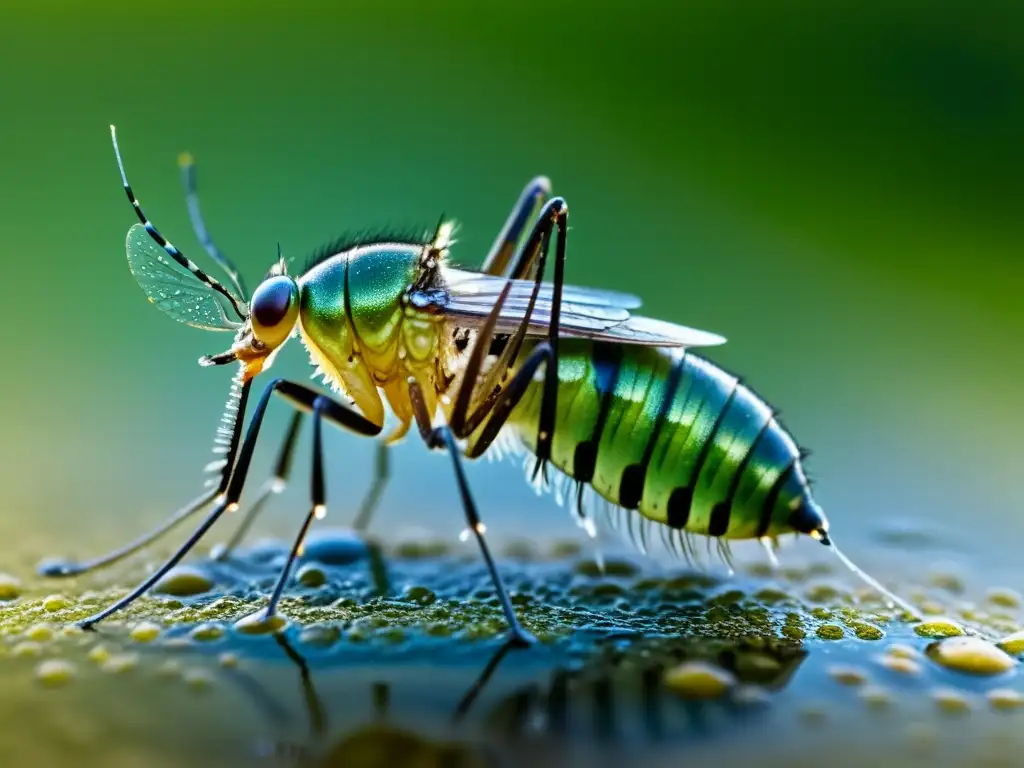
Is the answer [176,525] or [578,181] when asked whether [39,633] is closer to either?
[176,525]

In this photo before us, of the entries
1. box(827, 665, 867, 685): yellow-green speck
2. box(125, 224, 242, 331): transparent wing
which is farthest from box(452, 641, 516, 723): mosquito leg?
box(125, 224, 242, 331): transparent wing

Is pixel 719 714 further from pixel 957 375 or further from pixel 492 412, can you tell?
pixel 957 375

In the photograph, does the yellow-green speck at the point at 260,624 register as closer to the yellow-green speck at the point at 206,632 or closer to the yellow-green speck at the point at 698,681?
the yellow-green speck at the point at 206,632

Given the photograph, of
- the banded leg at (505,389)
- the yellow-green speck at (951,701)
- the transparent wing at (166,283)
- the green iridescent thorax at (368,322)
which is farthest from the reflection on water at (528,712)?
the transparent wing at (166,283)

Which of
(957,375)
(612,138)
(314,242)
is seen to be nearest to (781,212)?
(612,138)

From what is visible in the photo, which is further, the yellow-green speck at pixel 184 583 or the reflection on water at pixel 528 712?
the yellow-green speck at pixel 184 583

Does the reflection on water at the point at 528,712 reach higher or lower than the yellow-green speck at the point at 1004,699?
lower

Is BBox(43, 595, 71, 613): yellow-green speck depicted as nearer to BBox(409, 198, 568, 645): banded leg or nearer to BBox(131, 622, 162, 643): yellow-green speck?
BBox(131, 622, 162, 643): yellow-green speck

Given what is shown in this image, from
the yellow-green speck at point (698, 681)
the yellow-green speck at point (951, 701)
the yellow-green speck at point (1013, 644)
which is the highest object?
the yellow-green speck at point (1013, 644)
